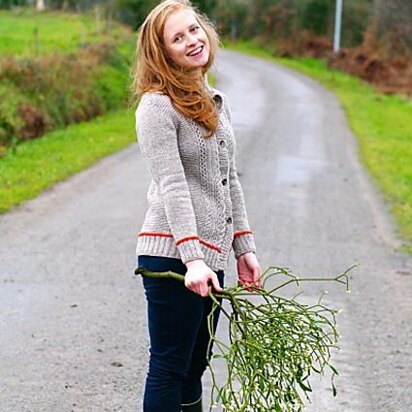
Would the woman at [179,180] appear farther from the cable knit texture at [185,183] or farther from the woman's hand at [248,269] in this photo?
the woman's hand at [248,269]

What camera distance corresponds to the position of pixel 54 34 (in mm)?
32969

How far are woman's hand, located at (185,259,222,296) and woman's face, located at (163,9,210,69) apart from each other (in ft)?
2.41

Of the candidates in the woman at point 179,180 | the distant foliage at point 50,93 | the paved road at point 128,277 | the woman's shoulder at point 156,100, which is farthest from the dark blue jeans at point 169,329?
the distant foliage at point 50,93

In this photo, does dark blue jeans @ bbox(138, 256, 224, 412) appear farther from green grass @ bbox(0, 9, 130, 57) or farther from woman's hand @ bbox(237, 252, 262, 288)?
green grass @ bbox(0, 9, 130, 57)

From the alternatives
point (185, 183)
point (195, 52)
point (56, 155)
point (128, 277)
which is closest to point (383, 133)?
point (56, 155)

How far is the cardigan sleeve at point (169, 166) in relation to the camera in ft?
11.1

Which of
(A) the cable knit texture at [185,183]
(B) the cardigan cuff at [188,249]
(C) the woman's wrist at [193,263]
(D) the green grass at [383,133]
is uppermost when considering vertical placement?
(A) the cable knit texture at [185,183]

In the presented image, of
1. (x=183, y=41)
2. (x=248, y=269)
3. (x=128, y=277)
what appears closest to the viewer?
(x=183, y=41)

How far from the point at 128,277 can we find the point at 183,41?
4.15m

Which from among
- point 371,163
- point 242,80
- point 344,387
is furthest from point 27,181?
point 242,80

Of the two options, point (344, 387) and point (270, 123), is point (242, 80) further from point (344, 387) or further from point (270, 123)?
point (344, 387)

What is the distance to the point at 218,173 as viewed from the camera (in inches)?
140

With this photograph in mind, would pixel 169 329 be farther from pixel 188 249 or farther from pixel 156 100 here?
pixel 156 100

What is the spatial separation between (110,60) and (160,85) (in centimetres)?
2177
